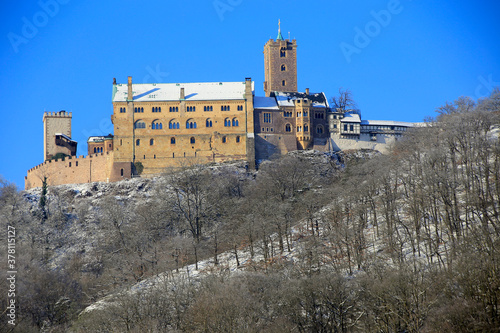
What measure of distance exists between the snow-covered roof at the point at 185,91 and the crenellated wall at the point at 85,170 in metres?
8.89

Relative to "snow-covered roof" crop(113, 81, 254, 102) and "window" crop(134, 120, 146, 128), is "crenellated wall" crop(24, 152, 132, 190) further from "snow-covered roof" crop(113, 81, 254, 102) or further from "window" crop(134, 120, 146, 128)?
"snow-covered roof" crop(113, 81, 254, 102)

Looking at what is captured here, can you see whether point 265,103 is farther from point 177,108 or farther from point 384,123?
point 384,123

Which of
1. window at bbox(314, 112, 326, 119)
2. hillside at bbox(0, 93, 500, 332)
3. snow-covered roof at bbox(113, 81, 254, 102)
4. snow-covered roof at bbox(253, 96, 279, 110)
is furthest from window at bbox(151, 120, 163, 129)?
window at bbox(314, 112, 326, 119)

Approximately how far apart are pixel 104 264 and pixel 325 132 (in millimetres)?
40146

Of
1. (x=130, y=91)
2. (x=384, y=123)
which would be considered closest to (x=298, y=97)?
(x=384, y=123)

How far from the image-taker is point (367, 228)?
244 feet

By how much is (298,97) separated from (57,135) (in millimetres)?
35858

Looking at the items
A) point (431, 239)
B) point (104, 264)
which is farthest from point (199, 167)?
point (431, 239)

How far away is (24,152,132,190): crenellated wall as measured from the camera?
4186 inches

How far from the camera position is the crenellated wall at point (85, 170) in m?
106

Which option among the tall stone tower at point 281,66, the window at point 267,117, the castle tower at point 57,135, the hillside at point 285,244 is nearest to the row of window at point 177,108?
the window at point 267,117

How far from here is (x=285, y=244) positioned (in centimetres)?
7669

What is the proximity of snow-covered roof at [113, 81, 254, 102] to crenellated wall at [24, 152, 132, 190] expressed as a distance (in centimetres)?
889

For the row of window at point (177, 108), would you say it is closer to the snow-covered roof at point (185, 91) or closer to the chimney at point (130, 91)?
the snow-covered roof at point (185, 91)
